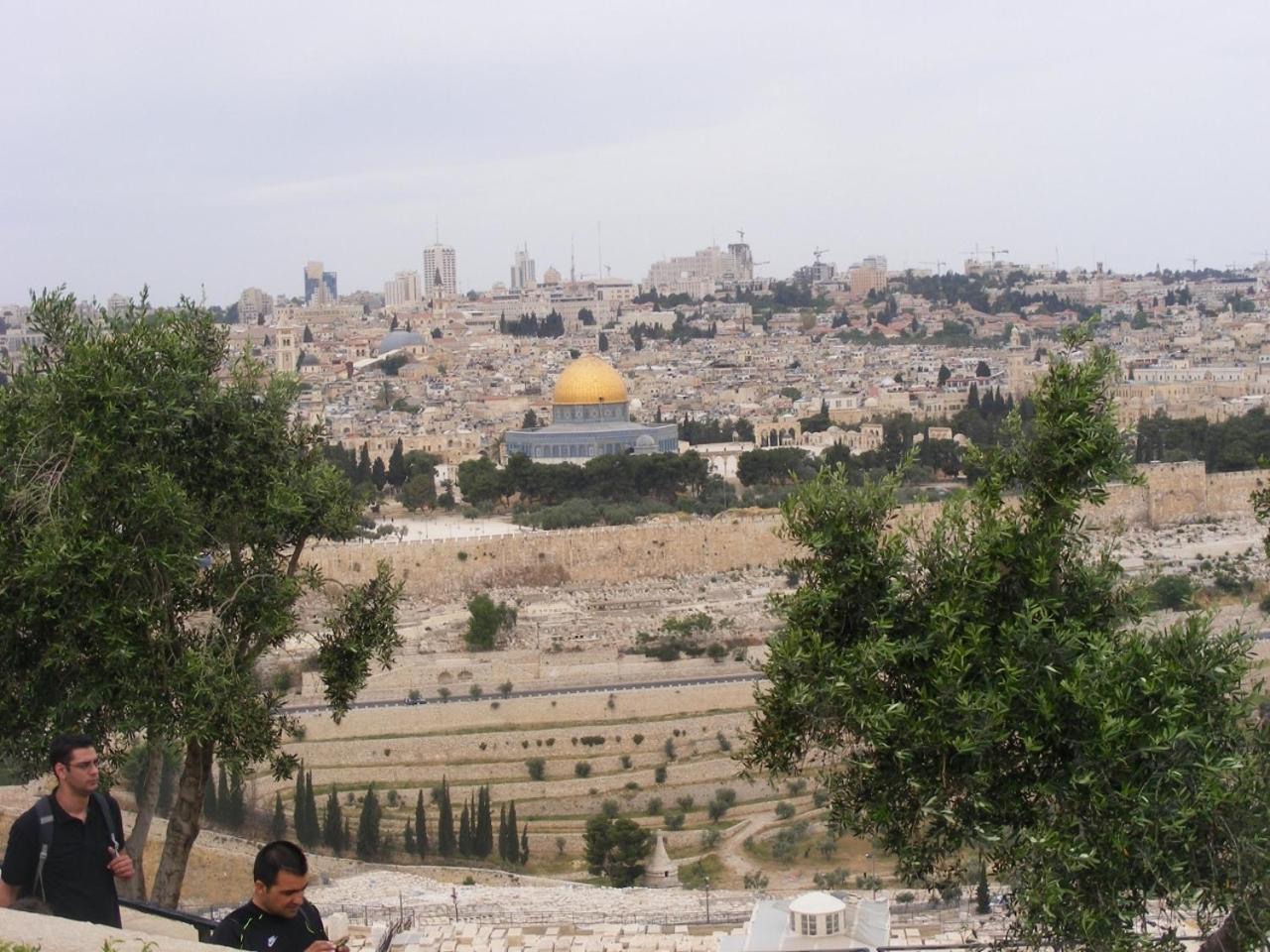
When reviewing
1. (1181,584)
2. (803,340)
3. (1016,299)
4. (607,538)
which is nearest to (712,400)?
(803,340)

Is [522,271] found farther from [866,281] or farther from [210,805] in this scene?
[210,805]

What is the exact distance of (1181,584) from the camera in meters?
28.2

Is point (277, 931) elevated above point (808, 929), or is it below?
above

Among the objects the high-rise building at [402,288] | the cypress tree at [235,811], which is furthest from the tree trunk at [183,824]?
the high-rise building at [402,288]

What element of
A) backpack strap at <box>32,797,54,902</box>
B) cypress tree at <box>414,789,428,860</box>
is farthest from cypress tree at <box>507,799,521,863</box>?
backpack strap at <box>32,797,54,902</box>

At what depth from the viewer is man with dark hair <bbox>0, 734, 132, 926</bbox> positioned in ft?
17.5

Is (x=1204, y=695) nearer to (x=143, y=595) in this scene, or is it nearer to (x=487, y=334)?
(x=143, y=595)

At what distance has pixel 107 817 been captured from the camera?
5.47 m

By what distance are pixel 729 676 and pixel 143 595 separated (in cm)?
1751

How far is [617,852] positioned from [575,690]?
6.64 m

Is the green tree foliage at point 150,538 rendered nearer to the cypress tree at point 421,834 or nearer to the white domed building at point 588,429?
the cypress tree at point 421,834

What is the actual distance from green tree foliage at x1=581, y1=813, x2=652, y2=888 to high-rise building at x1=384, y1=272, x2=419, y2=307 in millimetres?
151486

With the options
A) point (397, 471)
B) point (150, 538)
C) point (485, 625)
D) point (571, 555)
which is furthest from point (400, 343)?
point (150, 538)

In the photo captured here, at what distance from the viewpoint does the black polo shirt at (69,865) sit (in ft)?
17.5
